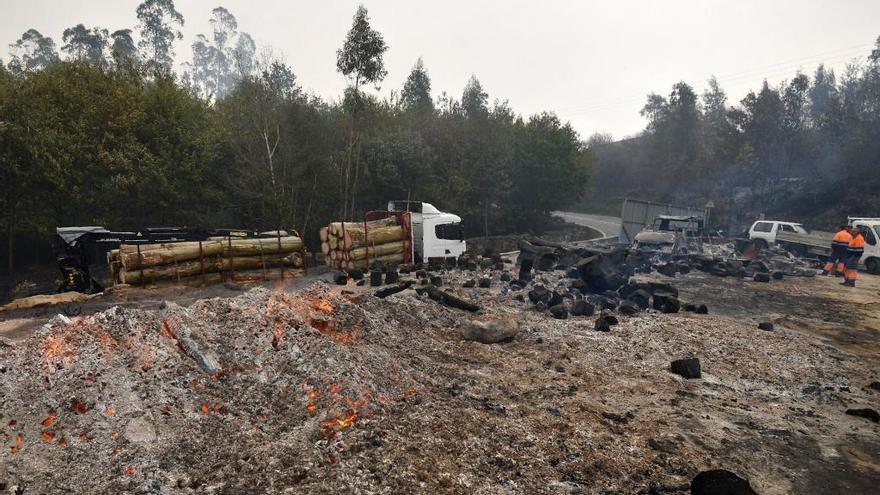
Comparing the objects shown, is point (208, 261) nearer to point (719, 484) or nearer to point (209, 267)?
point (209, 267)

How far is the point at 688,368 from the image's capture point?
880cm

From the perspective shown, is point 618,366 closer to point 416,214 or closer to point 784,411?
point 784,411

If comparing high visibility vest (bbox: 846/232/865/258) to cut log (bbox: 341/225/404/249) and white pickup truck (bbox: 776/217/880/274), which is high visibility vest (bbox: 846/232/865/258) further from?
cut log (bbox: 341/225/404/249)

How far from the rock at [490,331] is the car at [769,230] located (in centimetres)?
2144

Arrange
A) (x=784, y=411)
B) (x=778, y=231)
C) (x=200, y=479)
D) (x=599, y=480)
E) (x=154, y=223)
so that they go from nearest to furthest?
(x=200, y=479)
(x=599, y=480)
(x=784, y=411)
(x=154, y=223)
(x=778, y=231)

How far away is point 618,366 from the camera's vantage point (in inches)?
368

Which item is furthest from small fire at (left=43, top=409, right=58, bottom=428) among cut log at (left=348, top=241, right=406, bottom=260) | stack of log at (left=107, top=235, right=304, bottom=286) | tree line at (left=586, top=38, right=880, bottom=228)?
tree line at (left=586, top=38, right=880, bottom=228)

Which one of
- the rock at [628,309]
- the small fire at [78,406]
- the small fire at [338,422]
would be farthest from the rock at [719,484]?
the rock at [628,309]

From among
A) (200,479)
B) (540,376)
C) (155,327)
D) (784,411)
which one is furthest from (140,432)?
(784,411)

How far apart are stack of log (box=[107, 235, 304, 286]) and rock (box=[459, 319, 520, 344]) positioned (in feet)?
32.3

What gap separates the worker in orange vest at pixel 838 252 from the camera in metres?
18.4

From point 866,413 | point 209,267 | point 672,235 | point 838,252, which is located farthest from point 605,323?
point 838,252

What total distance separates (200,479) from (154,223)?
2158 cm

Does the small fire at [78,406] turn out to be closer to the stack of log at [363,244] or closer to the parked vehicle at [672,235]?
the stack of log at [363,244]
